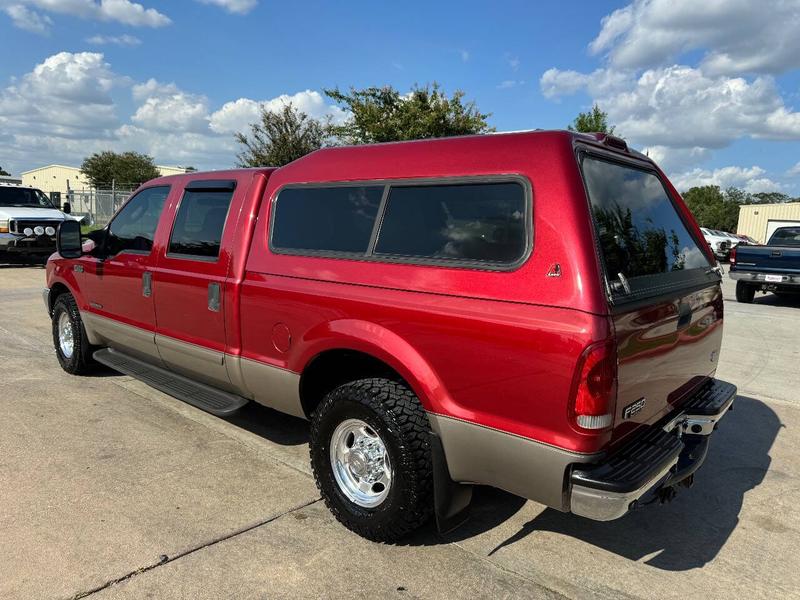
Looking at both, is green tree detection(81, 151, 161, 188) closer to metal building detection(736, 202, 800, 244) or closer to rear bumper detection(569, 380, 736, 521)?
metal building detection(736, 202, 800, 244)

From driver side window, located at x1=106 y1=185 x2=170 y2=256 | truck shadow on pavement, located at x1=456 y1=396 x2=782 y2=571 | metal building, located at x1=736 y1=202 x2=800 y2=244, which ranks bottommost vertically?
truck shadow on pavement, located at x1=456 y1=396 x2=782 y2=571

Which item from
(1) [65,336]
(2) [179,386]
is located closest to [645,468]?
(2) [179,386]

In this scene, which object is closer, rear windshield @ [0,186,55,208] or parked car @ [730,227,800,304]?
parked car @ [730,227,800,304]

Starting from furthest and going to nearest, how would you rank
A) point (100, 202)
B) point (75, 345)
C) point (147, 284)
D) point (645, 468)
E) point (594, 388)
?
point (100, 202), point (75, 345), point (147, 284), point (645, 468), point (594, 388)

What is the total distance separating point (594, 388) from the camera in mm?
2291

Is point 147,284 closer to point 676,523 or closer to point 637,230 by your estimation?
point 637,230

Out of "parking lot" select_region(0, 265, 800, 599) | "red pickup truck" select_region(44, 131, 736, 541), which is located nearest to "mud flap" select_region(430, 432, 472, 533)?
"red pickup truck" select_region(44, 131, 736, 541)

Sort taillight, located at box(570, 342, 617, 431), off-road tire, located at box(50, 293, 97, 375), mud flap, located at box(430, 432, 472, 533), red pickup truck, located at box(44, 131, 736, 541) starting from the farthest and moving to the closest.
→ off-road tire, located at box(50, 293, 97, 375) < mud flap, located at box(430, 432, 472, 533) < red pickup truck, located at box(44, 131, 736, 541) < taillight, located at box(570, 342, 617, 431)

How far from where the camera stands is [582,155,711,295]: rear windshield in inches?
104

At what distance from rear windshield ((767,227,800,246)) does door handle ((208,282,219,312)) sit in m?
12.7

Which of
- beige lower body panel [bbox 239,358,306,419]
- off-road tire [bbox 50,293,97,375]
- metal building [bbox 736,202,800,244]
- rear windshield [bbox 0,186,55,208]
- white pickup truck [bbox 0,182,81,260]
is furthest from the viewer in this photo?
metal building [bbox 736,202,800,244]

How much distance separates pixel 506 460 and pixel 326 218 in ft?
5.45

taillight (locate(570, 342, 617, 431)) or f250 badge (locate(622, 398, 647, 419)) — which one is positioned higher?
taillight (locate(570, 342, 617, 431))

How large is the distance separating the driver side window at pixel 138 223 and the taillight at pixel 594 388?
3.40 m
